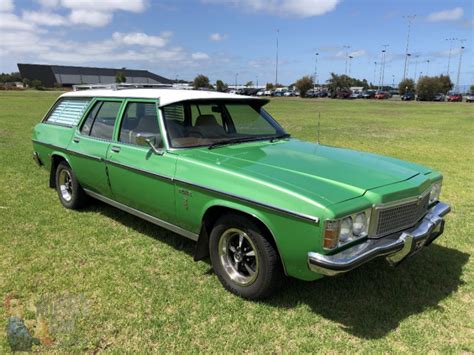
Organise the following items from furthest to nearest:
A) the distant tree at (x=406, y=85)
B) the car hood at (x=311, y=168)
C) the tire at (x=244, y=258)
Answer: the distant tree at (x=406, y=85) → the tire at (x=244, y=258) → the car hood at (x=311, y=168)

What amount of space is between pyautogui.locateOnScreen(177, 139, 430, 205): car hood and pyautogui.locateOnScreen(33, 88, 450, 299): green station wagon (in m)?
0.01

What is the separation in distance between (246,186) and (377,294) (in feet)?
5.06

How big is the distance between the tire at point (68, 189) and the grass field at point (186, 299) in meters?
0.29

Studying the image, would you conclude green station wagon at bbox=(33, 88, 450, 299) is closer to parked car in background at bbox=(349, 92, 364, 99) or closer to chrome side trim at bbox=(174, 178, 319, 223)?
chrome side trim at bbox=(174, 178, 319, 223)

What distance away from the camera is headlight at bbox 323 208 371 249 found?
2824 mm

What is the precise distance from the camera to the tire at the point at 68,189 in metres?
5.47

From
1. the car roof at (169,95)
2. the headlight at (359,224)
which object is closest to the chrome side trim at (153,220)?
the car roof at (169,95)

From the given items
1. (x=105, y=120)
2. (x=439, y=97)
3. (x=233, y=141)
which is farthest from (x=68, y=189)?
(x=439, y=97)

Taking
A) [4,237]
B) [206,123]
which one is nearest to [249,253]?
[206,123]

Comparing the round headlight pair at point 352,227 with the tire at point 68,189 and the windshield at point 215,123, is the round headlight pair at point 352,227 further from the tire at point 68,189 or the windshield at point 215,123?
the tire at point 68,189

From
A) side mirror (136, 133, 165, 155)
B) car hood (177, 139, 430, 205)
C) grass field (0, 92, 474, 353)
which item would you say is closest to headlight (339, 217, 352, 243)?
car hood (177, 139, 430, 205)

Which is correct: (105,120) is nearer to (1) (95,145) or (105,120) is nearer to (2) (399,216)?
(1) (95,145)

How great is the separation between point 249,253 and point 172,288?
81 cm

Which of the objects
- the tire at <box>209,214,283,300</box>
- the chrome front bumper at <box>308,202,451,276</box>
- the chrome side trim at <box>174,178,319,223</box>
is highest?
the chrome side trim at <box>174,178,319,223</box>
